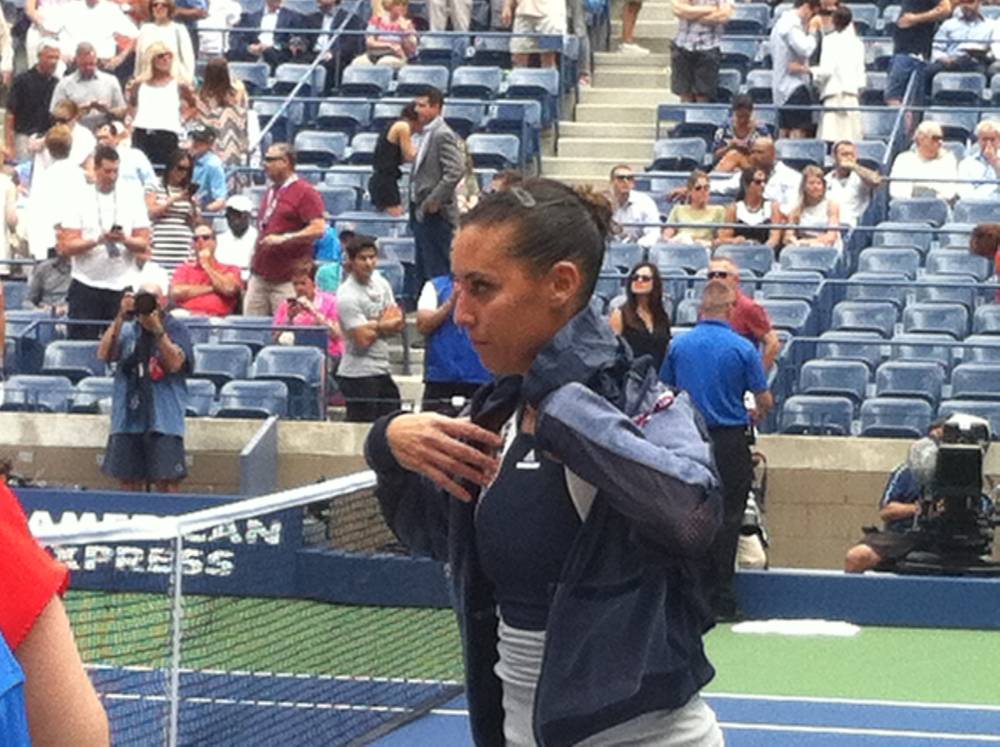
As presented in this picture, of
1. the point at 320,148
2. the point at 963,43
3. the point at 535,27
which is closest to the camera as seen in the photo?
the point at 320,148

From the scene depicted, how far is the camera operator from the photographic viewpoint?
47.8 ft

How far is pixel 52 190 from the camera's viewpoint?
55.6 feet

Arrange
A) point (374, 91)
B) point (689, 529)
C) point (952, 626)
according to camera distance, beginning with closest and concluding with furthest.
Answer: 1. point (689, 529)
2. point (952, 626)
3. point (374, 91)

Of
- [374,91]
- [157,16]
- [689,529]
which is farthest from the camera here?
[374,91]

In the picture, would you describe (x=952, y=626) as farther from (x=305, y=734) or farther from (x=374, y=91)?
(x=374, y=91)

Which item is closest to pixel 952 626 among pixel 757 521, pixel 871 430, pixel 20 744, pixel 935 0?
pixel 757 521

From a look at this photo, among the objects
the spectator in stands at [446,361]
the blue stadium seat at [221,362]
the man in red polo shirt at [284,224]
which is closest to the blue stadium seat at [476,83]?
the man in red polo shirt at [284,224]

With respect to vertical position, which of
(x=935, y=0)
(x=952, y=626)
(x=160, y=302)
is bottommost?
(x=952, y=626)

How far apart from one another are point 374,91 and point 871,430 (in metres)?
7.75

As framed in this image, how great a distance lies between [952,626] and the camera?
41.4ft

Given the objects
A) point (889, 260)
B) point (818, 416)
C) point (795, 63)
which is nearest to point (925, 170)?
point (889, 260)

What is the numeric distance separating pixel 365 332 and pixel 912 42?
6890 mm

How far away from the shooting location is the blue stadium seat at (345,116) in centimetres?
2073

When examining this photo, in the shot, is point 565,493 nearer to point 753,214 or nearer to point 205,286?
point 205,286
